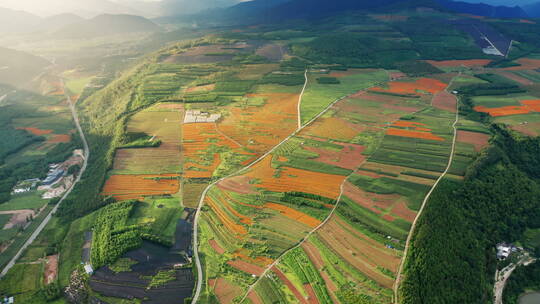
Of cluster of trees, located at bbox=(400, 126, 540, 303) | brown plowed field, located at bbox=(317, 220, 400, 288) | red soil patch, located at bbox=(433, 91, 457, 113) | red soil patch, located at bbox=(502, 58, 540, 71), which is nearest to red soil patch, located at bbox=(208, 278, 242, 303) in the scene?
brown plowed field, located at bbox=(317, 220, 400, 288)

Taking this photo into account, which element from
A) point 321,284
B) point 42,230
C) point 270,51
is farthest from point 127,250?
point 270,51

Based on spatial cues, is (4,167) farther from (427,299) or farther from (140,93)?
(427,299)

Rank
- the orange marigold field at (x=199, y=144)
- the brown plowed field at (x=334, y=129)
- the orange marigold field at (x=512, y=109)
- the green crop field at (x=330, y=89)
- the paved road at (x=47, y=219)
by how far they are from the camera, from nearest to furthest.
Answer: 1. the paved road at (x=47, y=219)
2. the orange marigold field at (x=199, y=144)
3. the brown plowed field at (x=334, y=129)
4. the orange marigold field at (x=512, y=109)
5. the green crop field at (x=330, y=89)

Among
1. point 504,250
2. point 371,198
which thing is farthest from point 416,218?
point 504,250

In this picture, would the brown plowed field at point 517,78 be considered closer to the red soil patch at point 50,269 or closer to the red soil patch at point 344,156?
the red soil patch at point 344,156

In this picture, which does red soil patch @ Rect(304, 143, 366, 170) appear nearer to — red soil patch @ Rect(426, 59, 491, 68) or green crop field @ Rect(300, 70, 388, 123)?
green crop field @ Rect(300, 70, 388, 123)

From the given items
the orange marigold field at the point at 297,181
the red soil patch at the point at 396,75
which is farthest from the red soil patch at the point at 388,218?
the red soil patch at the point at 396,75

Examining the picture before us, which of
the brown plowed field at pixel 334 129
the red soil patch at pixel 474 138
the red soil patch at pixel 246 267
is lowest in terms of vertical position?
the red soil patch at pixel 246 267
